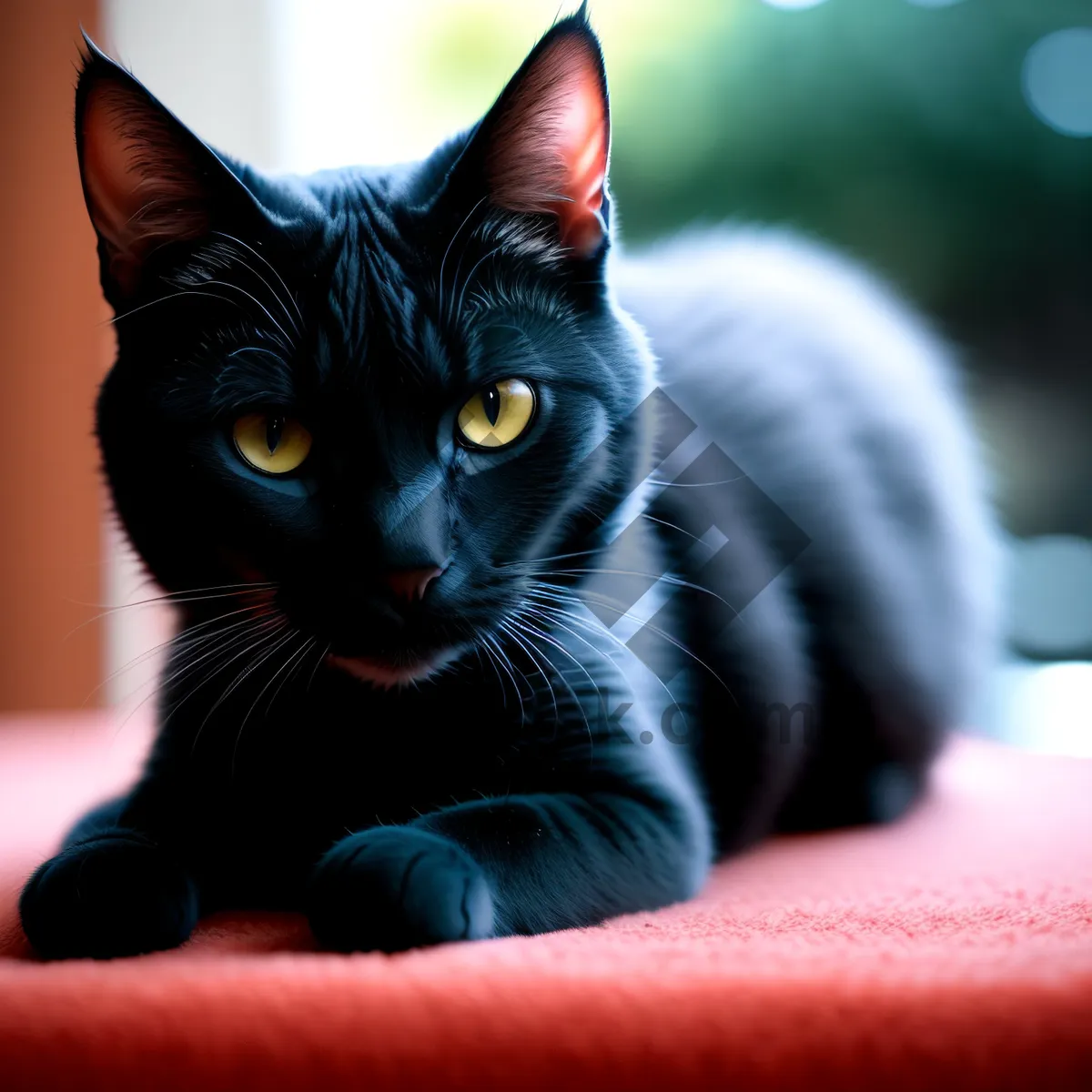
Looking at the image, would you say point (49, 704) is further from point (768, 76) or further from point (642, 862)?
point (768, 76)

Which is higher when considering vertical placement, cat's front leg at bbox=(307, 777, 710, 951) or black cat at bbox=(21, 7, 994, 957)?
black cat at bbox=(21, 7, 994, 957)

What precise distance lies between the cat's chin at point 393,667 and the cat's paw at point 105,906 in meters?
0.17

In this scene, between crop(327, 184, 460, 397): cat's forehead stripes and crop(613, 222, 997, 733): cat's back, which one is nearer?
crop(327, 184, 460, 397): cat's forehead stripes

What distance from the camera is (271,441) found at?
29.0 inches

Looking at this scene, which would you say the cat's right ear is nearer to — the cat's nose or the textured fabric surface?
the cat's nose

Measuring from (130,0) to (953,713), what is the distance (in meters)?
1.24

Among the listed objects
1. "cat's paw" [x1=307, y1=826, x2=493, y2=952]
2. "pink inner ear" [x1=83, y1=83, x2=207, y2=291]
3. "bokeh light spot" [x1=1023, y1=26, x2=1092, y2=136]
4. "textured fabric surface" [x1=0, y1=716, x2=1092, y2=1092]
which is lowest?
"textured fabric surface" [x1=0, y1=716, x2=1092, y2=1092]

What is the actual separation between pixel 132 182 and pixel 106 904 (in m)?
0.48

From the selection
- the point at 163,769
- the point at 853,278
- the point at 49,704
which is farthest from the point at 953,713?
the point at 49,704

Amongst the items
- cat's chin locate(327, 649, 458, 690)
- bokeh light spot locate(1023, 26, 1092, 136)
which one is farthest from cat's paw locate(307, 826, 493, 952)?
bokeh light spot locate(1023, 26, 1092, 136)

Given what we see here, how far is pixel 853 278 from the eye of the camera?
141 cm

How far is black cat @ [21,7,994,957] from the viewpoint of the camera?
69cm

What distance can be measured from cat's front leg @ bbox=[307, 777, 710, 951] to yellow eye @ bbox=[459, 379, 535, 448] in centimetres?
25
